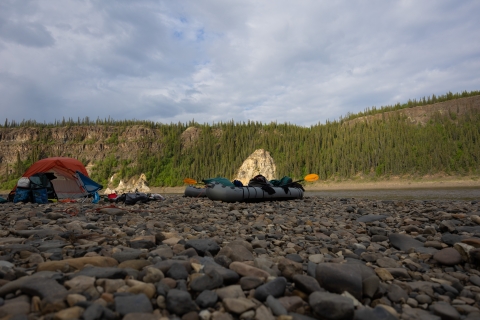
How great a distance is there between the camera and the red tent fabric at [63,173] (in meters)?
12.5

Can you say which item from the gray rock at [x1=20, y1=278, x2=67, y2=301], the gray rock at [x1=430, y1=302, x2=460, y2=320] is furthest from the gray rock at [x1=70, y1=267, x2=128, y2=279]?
the gray rock at [x1=430, y1=302, x2=460, y2=320]

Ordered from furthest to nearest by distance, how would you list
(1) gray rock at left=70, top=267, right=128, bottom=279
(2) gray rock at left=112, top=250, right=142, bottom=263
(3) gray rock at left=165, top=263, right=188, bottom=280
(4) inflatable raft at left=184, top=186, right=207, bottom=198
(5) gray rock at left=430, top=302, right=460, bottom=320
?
(4) inflatable raft at left=184, top=186, right=207, bottom=198 → (2) gray rock at left=112, top=250, right=142, bottom=263 → (3) gray rock at left=165, top=263, right=188, bottom=280 → (1) gray rock at left=70, top=267, right=128, bottom=279 → (5) gray rock at left=430, top=302, right=460, bottom=320

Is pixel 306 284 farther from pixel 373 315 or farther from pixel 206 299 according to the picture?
pixel 206 299

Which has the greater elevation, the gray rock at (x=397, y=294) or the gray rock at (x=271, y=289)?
the gray rock at (x=271, y=289)

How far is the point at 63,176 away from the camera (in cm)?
1316

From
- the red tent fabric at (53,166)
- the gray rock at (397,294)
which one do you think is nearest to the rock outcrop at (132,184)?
the red tent fabric at (53,166)

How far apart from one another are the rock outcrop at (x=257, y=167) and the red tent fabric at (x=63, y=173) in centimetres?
3405

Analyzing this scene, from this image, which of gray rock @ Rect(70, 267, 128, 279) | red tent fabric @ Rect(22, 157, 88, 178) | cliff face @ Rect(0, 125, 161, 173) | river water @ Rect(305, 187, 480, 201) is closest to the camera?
gray rock @ Rect(70, 267, 128, 279)

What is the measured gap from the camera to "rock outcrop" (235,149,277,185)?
4697 cm

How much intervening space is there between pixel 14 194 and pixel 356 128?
47668 millimetres

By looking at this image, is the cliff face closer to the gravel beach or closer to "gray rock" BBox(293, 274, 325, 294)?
the gravel beach

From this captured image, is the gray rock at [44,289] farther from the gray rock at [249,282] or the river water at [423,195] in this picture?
the river water at [423,195]

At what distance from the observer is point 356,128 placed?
48.1m

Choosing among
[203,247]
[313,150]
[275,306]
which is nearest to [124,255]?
[203,247]
